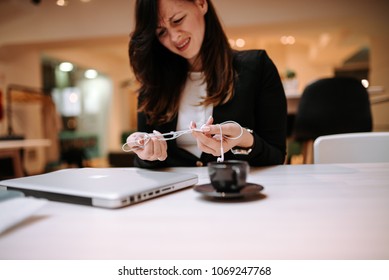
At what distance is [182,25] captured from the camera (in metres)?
0.92

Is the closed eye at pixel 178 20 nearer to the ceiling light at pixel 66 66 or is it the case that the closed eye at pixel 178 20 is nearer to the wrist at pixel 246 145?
the wrist at pixel 246 145

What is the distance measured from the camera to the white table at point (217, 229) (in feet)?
0.89

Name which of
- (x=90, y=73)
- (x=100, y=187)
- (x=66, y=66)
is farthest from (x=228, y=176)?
(x=90, y=73)

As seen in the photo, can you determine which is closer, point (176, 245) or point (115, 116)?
point (176, 245)

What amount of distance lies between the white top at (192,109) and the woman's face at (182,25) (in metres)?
0.09

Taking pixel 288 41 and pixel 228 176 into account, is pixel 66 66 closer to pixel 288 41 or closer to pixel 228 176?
pixel 288 41

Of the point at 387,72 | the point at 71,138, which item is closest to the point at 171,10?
the point at 387,72

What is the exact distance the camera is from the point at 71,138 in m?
6.02

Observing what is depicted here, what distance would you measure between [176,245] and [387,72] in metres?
4.41

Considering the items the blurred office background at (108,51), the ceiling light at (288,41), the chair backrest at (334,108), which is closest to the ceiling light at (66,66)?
the blurred office background at (108,51)

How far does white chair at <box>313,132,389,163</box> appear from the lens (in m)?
0.85

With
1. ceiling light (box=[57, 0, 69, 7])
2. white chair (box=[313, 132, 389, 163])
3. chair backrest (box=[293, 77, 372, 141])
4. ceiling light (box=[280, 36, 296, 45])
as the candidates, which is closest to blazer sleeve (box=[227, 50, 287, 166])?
white chair (box=[313, 132, 389, 163])

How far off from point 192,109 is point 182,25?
0.26 metres

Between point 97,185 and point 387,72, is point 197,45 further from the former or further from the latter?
point 387,72
